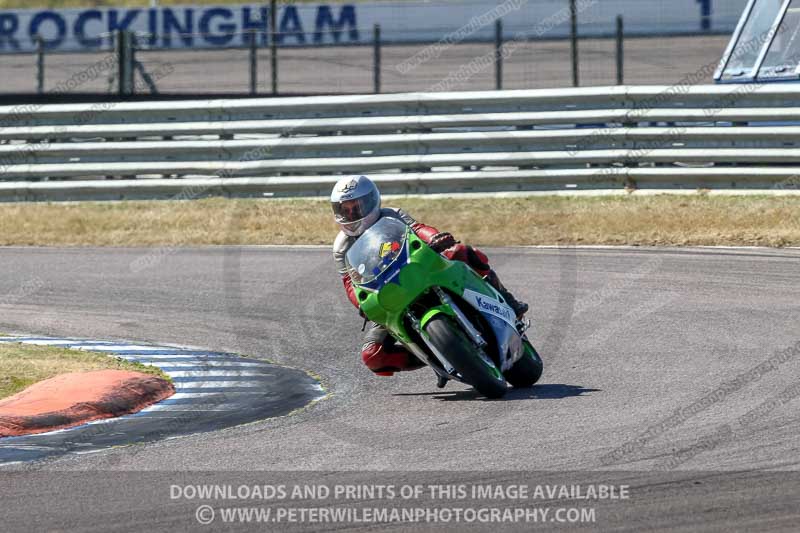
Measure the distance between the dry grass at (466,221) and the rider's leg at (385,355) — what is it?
632cm

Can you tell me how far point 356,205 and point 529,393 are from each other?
161 cm

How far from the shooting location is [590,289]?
38.9 ft

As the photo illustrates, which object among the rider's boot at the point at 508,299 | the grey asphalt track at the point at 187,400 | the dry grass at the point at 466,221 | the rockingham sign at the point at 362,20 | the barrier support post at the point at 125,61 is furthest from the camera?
the rockingham sign at the point at 362,20

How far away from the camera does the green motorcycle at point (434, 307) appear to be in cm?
790

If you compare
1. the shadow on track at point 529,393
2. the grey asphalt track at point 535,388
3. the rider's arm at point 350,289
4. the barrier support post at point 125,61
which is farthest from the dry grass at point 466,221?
the rider's arm at point 350,289

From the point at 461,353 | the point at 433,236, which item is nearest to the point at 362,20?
the point at 433,236

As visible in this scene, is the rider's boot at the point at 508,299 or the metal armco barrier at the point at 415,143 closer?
the rider's boot at the point at 508,299

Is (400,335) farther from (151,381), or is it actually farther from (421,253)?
(151,381)

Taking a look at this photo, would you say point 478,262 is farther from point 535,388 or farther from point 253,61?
point 253,61

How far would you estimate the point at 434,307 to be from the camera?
315 inches

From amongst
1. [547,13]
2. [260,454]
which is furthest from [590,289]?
[547,13]

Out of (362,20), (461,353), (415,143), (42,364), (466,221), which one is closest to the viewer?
(461,353)

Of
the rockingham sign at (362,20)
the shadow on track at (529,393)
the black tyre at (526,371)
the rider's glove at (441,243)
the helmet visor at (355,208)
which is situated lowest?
the shadow on track at (529,393)

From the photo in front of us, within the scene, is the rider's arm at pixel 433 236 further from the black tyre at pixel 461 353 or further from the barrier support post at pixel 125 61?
the barrier support post at pixel 125 61
